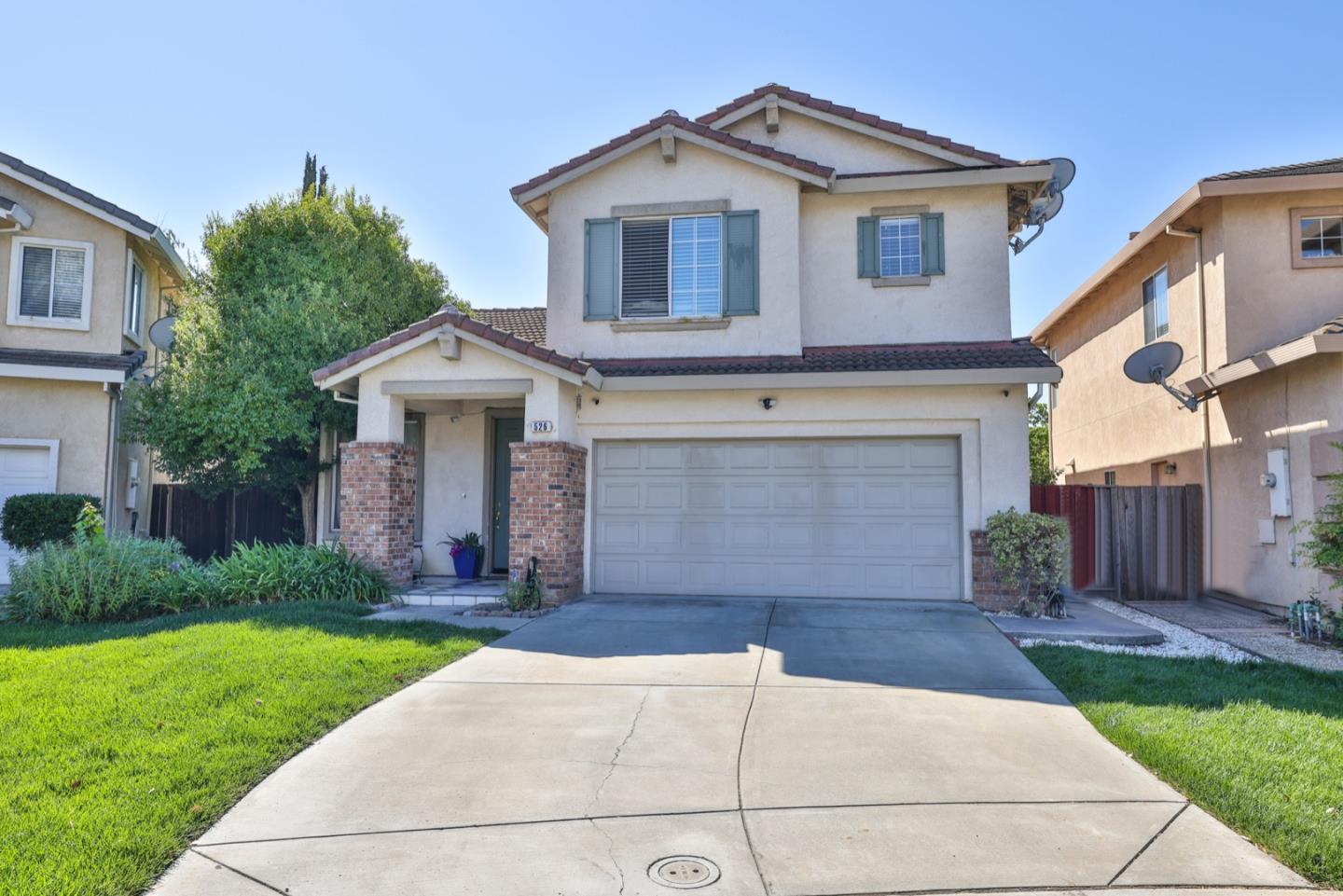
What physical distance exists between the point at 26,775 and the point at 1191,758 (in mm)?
6540

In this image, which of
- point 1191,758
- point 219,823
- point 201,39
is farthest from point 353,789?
point 201,39

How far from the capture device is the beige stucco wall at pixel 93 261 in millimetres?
14570

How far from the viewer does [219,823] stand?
169 inches

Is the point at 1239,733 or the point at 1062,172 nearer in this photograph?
the point at 1239,733

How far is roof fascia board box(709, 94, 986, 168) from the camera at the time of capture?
12.3 metres

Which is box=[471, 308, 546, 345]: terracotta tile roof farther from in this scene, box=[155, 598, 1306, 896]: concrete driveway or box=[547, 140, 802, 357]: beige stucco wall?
box=[155, 598, 1306, 896]: concrete driveway

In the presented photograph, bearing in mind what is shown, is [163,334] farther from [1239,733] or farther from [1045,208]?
[1239,733]

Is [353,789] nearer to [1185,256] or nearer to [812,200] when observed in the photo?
[812,200]

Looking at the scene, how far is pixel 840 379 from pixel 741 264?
2365mm

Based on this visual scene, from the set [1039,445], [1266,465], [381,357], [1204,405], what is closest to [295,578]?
[381,357]

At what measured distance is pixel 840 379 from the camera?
11031 millimetres

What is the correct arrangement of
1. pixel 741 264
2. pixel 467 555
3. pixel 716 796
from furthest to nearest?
1. pixel 467 555
2. pixel 741 264
3. pixel 716 796

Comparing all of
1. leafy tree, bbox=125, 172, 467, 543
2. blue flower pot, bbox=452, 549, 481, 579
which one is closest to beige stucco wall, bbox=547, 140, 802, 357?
blue flower pot, bbox=452, 549, 481, 579

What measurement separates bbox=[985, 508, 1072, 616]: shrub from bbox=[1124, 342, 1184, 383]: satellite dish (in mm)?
3265
